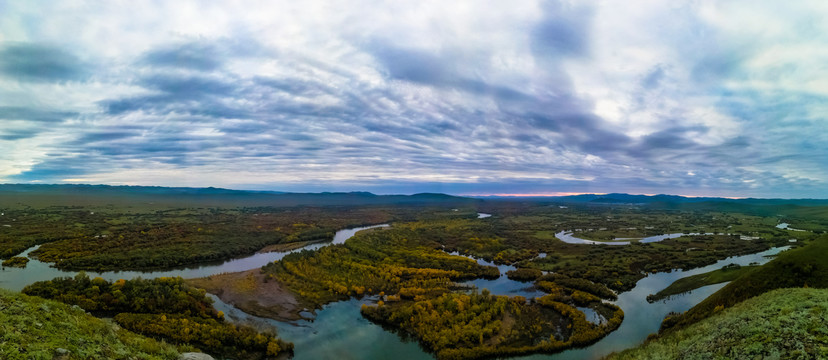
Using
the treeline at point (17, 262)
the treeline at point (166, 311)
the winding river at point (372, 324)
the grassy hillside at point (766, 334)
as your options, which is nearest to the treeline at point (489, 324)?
the winding river at point (372, 324)

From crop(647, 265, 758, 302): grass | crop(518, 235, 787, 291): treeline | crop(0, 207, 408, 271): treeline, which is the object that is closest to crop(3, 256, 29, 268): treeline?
crop(0, 207, 408, 271): treeline

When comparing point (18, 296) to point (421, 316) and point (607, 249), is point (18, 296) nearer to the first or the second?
point (421, 316)

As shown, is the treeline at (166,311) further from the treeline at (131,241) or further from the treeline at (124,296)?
the treeline at (131,241)

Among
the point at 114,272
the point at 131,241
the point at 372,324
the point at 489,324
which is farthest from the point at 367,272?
the point at 131,241

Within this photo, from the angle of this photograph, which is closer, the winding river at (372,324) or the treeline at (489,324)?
the winding river at (372,324)

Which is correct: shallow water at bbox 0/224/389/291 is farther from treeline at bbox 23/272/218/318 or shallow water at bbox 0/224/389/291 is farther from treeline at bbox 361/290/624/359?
treeline at bbox 361/290/624/359

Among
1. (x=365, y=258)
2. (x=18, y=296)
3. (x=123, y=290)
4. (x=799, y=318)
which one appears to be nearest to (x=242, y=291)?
(x=123, y=290)
